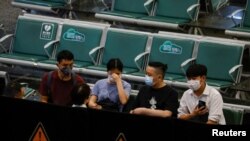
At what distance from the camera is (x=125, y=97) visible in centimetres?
768

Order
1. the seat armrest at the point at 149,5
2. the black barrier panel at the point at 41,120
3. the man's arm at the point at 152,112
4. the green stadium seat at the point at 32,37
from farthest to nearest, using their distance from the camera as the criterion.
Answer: the seat armrest at the point at 149,5, the green stadium seat at the point at 32,37, the man's arm at the point at 152,112, the black barrier panel at the point at 41,120

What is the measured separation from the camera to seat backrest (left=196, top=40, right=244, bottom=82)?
8773 millimetres

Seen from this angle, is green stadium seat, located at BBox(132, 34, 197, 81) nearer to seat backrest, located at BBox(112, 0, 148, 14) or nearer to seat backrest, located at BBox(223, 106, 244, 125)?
seat backrest, located at BBox(112, 0, 148, 14)

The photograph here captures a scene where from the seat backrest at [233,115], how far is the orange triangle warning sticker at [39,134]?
2050 millimetres

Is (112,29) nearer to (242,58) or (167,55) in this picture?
(167,55)

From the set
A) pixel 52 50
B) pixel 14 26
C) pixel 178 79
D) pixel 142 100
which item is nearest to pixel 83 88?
pixel 142 100

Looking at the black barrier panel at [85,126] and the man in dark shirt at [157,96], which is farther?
the man in dark shirt at [157,96]

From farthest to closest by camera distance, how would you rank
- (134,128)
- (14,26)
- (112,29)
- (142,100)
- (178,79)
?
(14,26) → (112,29) → (178,79) → (142,100) → (134,128)

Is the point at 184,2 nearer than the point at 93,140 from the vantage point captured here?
No

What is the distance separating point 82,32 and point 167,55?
45.1 inches

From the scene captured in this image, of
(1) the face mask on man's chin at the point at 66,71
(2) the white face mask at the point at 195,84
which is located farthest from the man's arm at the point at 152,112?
(1) the face mask on man's chin at the point at 66,71

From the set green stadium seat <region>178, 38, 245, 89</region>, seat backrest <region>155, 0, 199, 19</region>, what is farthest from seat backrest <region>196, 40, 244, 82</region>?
seat backrest <region>155, 0, 199, 19</region>

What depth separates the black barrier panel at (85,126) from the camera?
5934mm

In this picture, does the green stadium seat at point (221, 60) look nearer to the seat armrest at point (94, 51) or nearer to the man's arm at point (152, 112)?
the seat armrest at point (94, 51)
